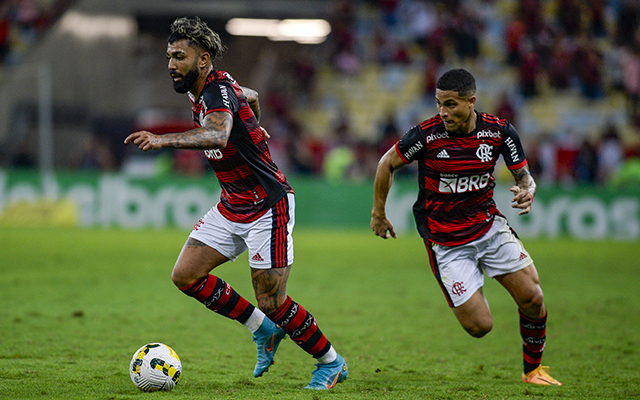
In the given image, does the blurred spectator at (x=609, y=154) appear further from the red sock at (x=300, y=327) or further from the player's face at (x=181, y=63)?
the player's face at (x=181, y=63)

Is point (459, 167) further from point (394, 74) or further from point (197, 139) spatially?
point (394, 74)

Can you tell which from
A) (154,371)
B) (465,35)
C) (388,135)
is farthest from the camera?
(465,35)

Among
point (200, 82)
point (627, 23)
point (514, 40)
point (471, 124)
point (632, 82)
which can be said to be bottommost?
point (471, 124)

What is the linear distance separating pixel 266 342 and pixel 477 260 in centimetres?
168

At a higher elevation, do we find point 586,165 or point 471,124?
point 471,124

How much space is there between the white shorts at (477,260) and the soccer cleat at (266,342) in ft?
4.27

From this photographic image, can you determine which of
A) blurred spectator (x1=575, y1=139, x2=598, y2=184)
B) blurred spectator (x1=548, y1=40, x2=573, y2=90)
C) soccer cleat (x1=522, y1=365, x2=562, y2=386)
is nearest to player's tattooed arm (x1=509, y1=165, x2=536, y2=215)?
soccer cleat (x1=522, y1=365, x2=562, y2=386)

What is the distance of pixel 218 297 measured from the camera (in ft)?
17.3

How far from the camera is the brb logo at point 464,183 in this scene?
544cm

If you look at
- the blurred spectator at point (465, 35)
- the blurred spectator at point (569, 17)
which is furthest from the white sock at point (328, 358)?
the blurred spectator at point (569, 17)

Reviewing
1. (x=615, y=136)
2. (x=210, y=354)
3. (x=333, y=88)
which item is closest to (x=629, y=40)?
(x=615, y=136)

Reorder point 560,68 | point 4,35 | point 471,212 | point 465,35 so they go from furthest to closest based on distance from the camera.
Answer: point 465,35 < point 560,68 < point 4,35 < point 471,212

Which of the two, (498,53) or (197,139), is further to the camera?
(498,53)

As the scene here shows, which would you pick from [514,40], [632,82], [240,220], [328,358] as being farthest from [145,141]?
[632,82]
